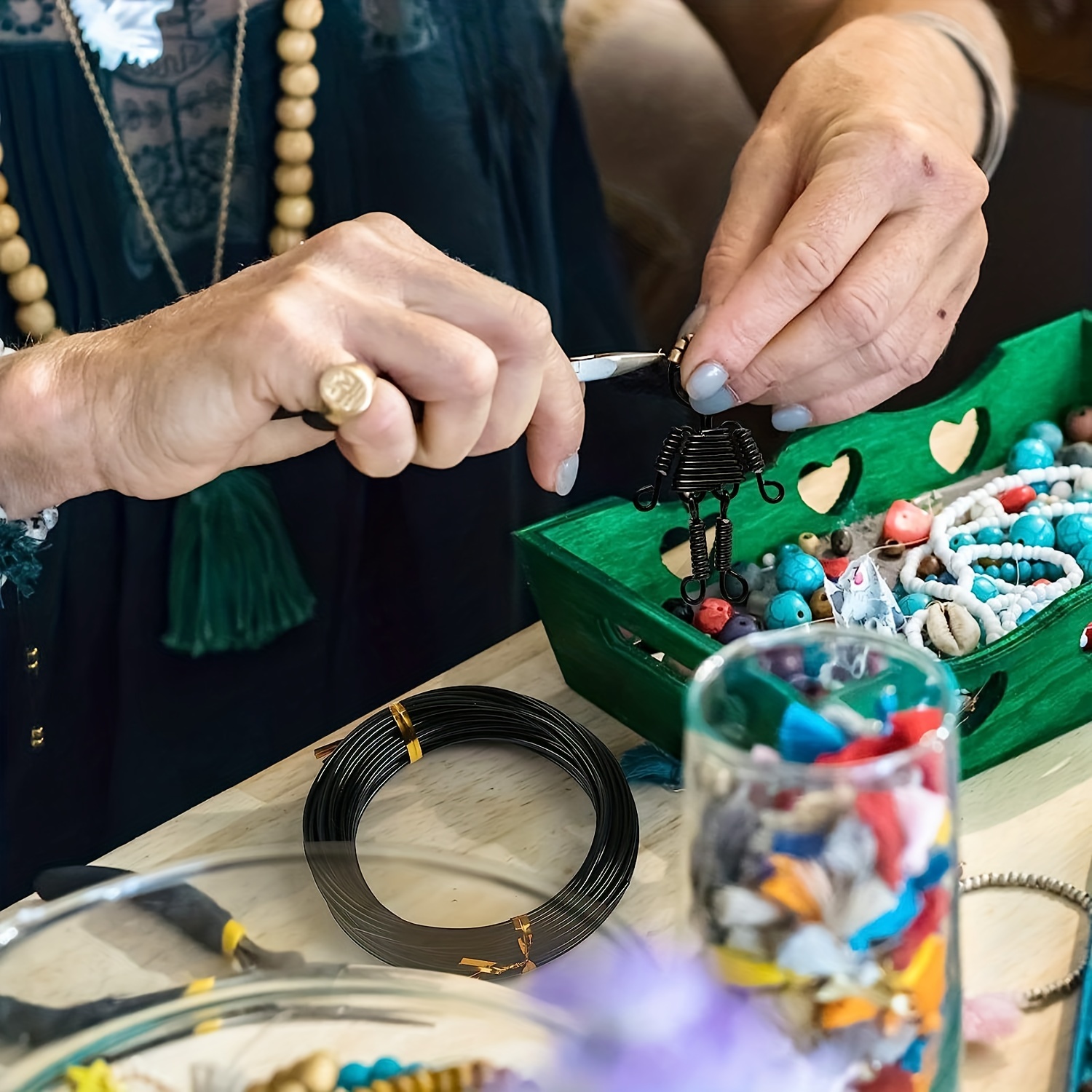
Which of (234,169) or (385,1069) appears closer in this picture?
(385,1069)

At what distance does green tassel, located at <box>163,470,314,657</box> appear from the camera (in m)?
0.90

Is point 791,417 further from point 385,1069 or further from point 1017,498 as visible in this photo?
point 385,1069

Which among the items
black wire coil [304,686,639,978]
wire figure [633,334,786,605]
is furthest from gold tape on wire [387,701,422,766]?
wire figure [633,334,786,605]

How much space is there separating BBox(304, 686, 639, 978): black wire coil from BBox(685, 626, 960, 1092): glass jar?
7.1 inches

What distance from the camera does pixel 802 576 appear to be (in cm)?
78

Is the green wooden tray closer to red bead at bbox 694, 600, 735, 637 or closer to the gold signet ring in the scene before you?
red bead at bbox 694, 600, 735, 637

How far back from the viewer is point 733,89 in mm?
1356

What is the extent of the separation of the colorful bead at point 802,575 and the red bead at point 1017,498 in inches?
7.3

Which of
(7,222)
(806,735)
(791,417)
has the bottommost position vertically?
(791,417)

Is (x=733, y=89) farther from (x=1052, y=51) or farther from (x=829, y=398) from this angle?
(x=829, y=398)

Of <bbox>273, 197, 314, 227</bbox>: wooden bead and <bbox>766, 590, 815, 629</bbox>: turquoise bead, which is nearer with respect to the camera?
<bbox>766, 590, 815, 629</bbox>: turquoise bead

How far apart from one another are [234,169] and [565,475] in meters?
0.40

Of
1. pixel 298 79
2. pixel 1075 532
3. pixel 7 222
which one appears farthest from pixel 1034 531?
pixel 7 222

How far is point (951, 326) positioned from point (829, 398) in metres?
0.11
